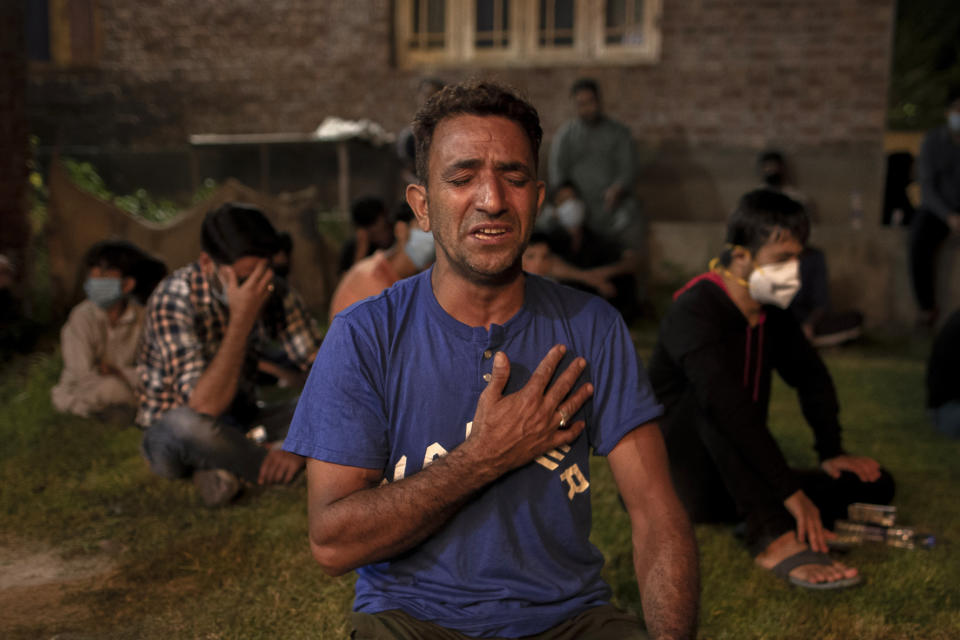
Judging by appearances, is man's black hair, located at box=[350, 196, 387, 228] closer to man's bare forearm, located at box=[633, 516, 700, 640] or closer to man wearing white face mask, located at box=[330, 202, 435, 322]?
man wearing white face mask, located at box=[330, 202, 435, 322]

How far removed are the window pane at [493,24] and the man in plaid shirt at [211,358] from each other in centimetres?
819

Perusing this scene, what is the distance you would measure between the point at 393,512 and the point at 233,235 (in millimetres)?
2560

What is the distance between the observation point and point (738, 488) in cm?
362

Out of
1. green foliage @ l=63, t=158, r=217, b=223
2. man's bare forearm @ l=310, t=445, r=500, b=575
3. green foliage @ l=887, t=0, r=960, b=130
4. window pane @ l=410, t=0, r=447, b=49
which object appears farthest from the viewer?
green foliage @ l=887, t=0, r=960, b=130

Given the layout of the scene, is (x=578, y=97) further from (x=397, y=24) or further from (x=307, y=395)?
(x=307, y=395)

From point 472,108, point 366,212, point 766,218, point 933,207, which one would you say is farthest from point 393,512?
point 933,207

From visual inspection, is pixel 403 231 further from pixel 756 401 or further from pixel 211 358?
pixel 756 401

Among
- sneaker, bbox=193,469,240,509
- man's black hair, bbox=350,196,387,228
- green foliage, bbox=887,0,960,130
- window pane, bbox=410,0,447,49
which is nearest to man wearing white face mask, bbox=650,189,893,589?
sneaker, bbox=193,469,240,509

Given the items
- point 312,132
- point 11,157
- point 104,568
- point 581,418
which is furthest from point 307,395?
point 312,132

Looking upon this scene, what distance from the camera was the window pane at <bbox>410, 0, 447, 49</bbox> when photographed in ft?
39.1

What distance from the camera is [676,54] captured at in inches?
436

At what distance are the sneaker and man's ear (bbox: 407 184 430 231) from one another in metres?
2.50

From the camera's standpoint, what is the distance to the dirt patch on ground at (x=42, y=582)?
3322mm

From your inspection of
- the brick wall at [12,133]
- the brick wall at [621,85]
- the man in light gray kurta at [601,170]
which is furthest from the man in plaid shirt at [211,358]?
the brick wall at [621,85]
